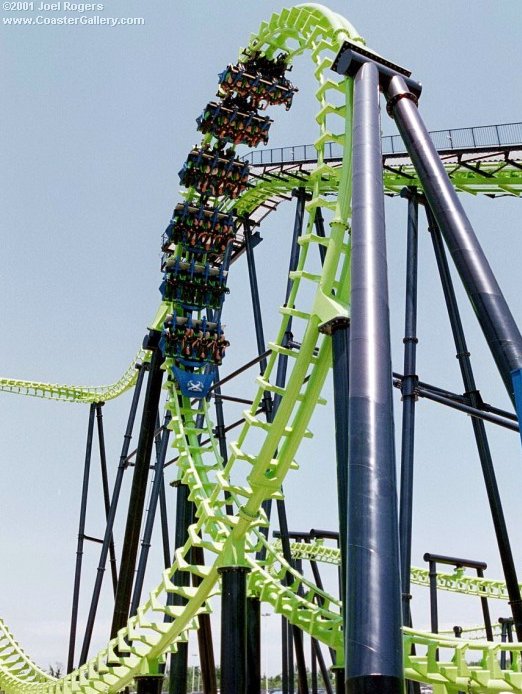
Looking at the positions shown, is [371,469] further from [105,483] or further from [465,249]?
[105,483]

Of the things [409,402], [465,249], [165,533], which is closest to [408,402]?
[409,402]

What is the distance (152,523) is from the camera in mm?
12023

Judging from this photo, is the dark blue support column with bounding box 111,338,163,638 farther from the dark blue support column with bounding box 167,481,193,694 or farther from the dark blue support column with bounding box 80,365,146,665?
the dark blue support column with bounding box 80,365,146,665

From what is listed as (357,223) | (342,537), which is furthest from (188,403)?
(357,223)

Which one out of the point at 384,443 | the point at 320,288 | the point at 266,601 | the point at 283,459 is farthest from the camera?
the point at 266,601

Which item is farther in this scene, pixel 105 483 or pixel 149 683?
pixel 105 483

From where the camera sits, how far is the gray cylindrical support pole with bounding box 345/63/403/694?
3.33m

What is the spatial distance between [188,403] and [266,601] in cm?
333

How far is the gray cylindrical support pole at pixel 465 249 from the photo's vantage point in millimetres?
4156

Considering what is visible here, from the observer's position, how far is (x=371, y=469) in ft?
12.6

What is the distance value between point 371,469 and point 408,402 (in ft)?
16.2

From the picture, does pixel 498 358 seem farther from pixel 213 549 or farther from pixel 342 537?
pixel 213 549

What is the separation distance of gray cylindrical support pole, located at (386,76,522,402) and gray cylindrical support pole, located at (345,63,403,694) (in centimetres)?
36

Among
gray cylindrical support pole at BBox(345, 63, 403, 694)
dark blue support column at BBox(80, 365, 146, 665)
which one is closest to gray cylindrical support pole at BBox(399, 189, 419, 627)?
gray cylindrical support pole at BBox(345, 63, 403, 694)
